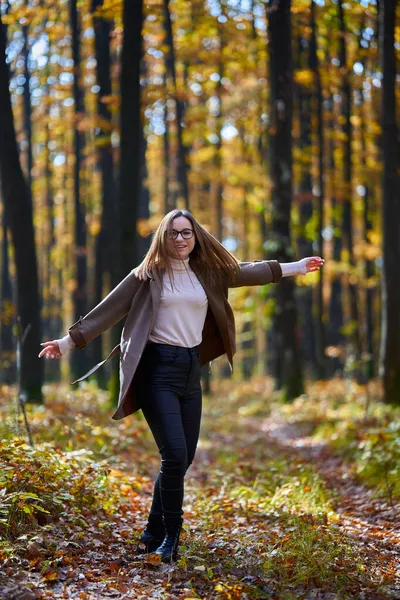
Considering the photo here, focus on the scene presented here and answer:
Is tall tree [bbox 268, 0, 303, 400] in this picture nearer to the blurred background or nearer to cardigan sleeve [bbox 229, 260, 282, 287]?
the blurred background

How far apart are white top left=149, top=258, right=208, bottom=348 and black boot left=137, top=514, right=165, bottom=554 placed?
1445 millimetres

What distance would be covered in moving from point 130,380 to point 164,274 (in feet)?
2.87

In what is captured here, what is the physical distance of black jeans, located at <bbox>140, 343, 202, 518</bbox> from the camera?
5523 millimetres

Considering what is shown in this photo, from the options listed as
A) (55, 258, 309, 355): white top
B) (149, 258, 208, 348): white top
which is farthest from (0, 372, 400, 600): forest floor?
(149, 258, 208, 348): white top

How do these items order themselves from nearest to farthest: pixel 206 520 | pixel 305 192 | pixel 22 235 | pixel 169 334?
pixel 169 334, pixel 206 520, pixel 22 235, pixel 305 192

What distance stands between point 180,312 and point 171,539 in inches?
67.8

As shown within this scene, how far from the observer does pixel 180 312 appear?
575cm

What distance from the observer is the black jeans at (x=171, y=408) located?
5.52 metres

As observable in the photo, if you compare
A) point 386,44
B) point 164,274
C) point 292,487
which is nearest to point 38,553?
point 164,274

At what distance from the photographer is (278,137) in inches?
648

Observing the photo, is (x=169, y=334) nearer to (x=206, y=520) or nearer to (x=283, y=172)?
(x=206, y=520)

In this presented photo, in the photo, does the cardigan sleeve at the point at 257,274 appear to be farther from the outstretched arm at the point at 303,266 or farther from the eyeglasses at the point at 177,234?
the eyeglasses at the point at 177,234

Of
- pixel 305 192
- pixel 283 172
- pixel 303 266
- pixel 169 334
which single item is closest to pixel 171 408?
pixel 169 334

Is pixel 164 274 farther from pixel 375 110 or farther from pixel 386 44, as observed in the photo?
pixel 375 110
